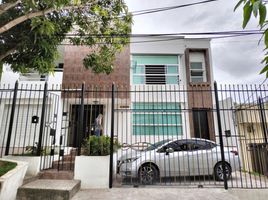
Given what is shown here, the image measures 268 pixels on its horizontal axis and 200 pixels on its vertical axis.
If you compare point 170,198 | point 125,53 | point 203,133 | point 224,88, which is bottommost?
point 170,198

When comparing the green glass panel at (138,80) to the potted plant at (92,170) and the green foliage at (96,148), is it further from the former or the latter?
the potted plant at (92,170)

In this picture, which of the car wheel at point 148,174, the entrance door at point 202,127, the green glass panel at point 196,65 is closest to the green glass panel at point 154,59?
the green glass panel at point 196,65

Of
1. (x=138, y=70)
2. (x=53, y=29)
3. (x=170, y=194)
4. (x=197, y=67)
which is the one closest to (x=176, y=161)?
(x=170, y=194)

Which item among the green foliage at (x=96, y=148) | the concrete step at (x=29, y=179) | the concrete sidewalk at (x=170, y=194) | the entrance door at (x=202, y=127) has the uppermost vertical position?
the entrance door at (x=202, y=127)

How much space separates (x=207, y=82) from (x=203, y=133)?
3124 millimetres

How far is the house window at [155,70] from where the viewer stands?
11.2 meters

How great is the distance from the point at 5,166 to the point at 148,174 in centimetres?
388

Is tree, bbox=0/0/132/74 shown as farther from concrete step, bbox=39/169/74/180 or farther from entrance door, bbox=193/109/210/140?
entrance door, bbox=193/109/210/140

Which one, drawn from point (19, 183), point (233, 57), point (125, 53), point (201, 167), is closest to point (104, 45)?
point (125, 53)

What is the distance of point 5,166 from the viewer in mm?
4133

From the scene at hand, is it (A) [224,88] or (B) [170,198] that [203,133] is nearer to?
(A) [224,88]

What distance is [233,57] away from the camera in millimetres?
12109

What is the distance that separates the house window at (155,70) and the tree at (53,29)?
4373 mm

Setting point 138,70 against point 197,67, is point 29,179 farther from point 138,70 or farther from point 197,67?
point 197,67
